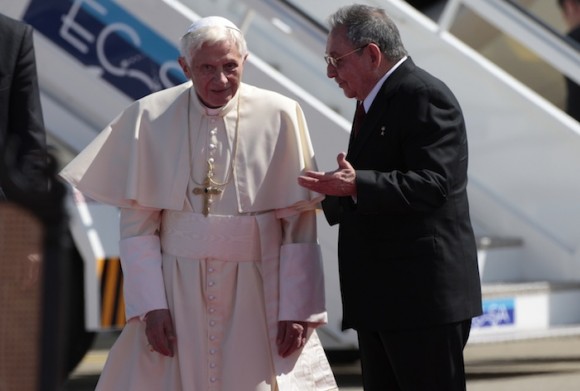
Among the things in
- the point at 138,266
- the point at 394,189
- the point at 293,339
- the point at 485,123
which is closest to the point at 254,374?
the point at 293,339

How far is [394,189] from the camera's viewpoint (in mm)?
3547

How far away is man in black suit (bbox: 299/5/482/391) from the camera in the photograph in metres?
3.66

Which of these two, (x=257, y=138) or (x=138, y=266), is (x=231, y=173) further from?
(x=138, y=266)

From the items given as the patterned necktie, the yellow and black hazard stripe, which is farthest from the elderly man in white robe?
the yellow and black hazard stripe

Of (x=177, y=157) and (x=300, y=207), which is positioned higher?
(x=177, y=157)

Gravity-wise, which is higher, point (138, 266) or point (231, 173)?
point (231, 173)

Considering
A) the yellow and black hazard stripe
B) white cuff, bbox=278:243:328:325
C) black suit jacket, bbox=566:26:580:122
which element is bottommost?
white cuff, bbox=278:243:328:325

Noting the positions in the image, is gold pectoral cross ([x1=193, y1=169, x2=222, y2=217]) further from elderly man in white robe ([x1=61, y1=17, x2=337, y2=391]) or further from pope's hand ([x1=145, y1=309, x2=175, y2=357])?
pope's hand ([x1=145, y1=309, x2=175, y2=357])

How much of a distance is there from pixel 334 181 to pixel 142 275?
2.12 ft

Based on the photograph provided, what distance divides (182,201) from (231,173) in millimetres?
162

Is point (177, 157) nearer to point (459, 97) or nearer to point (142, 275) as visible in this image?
point (142, 275)

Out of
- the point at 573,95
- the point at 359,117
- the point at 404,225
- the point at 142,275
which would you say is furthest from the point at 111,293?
the point at 573,95

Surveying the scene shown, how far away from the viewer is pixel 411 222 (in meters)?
3.69

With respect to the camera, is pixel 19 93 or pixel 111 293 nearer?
pixel 19 93
